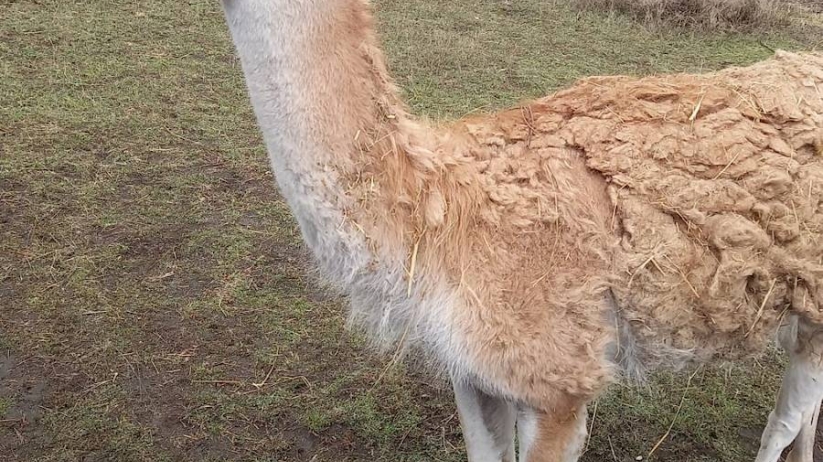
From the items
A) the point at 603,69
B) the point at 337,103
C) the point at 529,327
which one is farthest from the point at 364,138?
the point at 603,69

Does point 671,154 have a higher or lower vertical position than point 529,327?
higher

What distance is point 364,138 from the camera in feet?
6.36

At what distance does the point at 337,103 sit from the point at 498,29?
594 centimetres

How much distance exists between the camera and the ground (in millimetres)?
3021

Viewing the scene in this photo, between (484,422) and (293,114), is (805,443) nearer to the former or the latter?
(484,422)

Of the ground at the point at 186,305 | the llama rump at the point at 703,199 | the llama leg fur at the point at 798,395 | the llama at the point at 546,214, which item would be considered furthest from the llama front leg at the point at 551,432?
the ground at the point at 186,305

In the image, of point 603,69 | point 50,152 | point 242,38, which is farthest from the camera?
point 603,69

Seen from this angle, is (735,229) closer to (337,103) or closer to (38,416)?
(337,103)

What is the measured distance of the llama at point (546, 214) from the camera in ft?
6.25

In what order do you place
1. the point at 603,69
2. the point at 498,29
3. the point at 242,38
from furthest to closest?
the point at 498,29 < the point at 603,69 < the point at 242,38

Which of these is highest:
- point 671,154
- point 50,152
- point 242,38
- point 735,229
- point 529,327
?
point 242,38

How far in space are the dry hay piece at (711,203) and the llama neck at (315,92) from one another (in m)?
0.61

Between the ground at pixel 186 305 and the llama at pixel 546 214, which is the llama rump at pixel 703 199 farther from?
the ground at pixel 186 305

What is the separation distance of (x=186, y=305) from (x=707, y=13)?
21.0 ft
